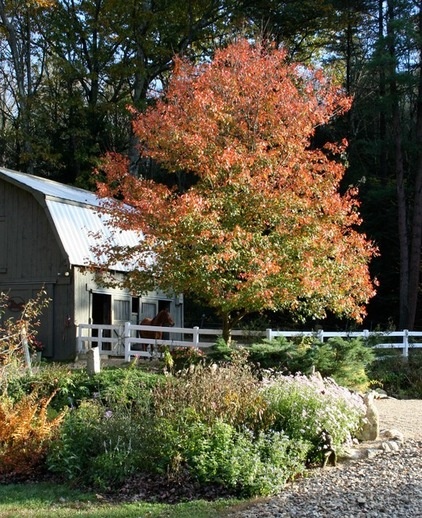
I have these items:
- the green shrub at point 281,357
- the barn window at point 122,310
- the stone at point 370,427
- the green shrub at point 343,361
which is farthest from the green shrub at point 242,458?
the barn window at point 122,310

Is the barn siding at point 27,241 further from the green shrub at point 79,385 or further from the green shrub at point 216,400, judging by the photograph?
the green shrub at point 216,400

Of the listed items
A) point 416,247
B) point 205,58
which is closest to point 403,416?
point 416,247

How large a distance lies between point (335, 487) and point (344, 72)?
30.5m

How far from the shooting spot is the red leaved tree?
44.3 feet

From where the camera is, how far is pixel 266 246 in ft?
44.6

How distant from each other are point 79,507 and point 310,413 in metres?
3.04

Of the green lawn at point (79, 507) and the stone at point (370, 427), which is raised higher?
the stone at point (370, 427)

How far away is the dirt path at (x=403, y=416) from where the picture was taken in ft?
34.8

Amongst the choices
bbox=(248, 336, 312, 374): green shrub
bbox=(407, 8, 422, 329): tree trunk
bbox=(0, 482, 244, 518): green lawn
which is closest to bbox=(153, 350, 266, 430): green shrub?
bbox=(0, 482, 244, 518): green lawn

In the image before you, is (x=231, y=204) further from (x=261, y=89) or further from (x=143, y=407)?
(x=143, y=407)

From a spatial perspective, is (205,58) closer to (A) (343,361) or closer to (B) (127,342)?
(B) (127,342)

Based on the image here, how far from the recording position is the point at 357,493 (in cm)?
711

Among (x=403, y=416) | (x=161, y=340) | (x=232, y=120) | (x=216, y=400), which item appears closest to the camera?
(x=216, y=400)

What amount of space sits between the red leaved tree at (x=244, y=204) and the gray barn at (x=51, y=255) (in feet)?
14.5
